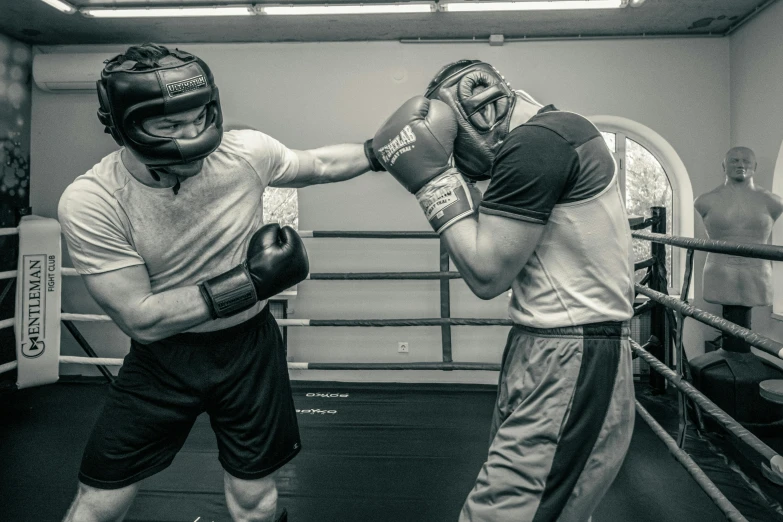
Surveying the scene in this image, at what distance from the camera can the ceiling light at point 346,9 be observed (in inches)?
131

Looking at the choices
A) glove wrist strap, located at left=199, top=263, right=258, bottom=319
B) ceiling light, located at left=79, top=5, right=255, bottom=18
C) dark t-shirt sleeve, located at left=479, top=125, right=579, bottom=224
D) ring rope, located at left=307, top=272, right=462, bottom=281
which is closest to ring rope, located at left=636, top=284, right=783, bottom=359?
dark t-shirt sleeve, located at left=479, top=125, right=579, bottom=224

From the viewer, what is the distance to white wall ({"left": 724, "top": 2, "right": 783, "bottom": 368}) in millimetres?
3363

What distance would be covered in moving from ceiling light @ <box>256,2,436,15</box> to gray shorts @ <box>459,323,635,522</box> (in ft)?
9.19

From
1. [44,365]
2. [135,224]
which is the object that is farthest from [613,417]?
[44,365]

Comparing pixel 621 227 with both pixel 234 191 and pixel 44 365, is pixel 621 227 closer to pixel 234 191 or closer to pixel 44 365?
pixel 234 191

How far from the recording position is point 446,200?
0.99 m

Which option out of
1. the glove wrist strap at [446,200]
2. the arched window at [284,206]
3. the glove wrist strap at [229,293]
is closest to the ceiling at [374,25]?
the arched window at [284,206]

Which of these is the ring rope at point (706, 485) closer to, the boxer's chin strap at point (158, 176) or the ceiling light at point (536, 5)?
the boxer's chin strap at point (158, 176)

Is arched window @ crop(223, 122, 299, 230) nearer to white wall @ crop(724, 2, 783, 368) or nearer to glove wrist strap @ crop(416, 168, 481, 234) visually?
white wall @ crop(724, 2, 783, 368)

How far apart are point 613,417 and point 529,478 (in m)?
0.18

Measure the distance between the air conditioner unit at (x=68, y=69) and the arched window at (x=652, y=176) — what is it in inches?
134

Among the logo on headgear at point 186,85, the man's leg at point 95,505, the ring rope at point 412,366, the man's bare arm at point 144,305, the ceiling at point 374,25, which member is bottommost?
the ring rope at point 412,366

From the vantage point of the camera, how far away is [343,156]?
58.2 inches

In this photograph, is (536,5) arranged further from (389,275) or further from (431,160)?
(431,160)
